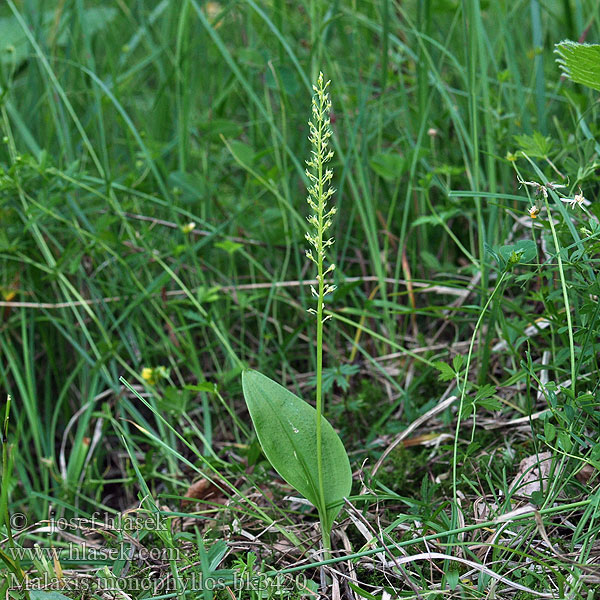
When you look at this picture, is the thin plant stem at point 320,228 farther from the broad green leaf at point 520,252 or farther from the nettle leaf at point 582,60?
the nettle leaf at point 582,60

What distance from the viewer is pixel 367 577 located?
1115 millimetres

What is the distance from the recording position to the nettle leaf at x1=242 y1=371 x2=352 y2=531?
113cm

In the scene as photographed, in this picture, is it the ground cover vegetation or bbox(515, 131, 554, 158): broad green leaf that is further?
bbox(515, 131, 554, 158): broad green leaf

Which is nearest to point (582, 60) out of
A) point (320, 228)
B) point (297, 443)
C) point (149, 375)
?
point (320, 228)

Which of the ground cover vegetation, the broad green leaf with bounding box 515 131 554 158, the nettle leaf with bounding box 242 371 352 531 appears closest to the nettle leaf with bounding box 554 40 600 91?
the ground cover vegetation

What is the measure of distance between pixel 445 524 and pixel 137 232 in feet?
4.51

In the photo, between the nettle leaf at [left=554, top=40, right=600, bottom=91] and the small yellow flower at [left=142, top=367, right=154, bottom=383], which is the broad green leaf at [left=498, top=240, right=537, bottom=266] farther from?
the small yellow flower at [left=142, top=367, right=154, bottom=383]

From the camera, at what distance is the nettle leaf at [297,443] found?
3.70 ft

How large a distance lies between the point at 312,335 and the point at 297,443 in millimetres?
704

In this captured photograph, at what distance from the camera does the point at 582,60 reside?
127 centimetres

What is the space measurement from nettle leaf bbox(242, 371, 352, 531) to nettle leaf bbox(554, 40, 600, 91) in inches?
34.2

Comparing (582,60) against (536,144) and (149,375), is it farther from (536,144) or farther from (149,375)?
(149,375)

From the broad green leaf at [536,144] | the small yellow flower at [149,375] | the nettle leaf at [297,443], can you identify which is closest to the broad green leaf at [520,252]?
the broad green leaf at [536,144]

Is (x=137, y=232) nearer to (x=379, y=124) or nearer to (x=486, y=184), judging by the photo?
(x=379, y=124)
